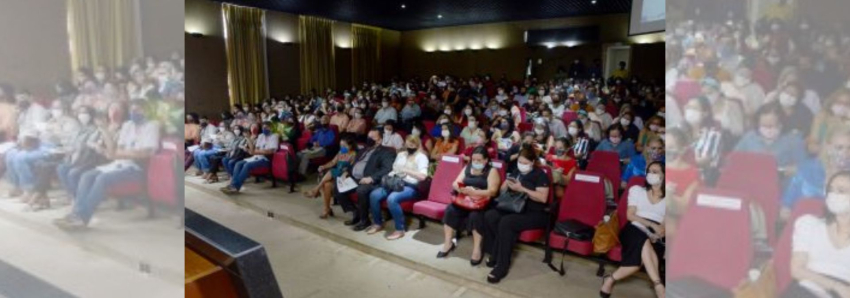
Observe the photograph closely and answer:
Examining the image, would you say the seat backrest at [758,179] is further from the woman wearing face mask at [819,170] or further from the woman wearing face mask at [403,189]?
the woman wearing face mask at [403,189]

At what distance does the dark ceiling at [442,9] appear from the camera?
10.7 m

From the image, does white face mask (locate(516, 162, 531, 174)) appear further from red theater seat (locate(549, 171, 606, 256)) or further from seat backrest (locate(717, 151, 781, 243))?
seat backrest (locate(717, 151, 781, 243))

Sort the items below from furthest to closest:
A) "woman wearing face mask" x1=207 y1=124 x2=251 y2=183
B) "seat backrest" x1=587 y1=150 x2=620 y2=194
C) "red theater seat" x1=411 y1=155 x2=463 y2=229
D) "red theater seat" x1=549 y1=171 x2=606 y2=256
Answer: "woman wearing face mask" x1=207 y1=124 x2=251 y2=183, "seat backrest" x1=587 y1=150 x2=620 y2=194, "red theater seat" x1=411 y1=155 x2=463 y2=229, "red theater seat" x1=549 y1=171 x2=606 y2=256

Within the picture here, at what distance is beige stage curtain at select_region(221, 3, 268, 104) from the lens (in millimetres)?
11234

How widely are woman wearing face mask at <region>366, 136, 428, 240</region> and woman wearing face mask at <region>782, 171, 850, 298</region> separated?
333 centimetres

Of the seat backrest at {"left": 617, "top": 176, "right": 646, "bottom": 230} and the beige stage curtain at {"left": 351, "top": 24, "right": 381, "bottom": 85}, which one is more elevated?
the beige stage curtain at {"left": 351, "top": 24, "right": 381, "bottom": 85}

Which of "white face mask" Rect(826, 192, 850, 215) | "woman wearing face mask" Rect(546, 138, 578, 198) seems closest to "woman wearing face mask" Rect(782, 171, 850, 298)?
"white face mask" Rect(826, 192, 850, 215)

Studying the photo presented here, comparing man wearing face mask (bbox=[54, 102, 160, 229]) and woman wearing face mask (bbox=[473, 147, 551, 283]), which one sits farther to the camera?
woman wearing face mask (bbox=[473, 147, 551, 283])

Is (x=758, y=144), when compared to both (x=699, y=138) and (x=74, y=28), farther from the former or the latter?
(x=74, y=28)

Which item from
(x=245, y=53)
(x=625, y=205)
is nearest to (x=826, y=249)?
(x=625, y=205)

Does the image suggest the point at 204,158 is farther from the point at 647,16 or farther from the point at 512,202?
the point at 647,16

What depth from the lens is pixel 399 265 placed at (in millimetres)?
3732

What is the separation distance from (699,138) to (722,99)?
10 centimetres

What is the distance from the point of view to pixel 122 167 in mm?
760
